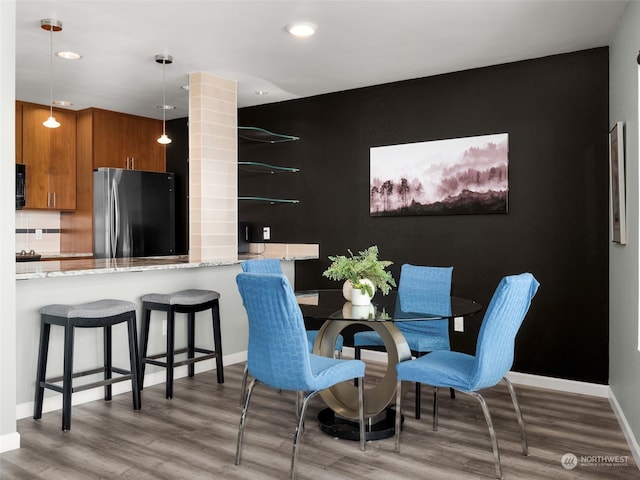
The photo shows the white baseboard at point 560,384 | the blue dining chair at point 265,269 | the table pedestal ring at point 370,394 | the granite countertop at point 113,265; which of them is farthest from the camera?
the white baseboard at point 560,384

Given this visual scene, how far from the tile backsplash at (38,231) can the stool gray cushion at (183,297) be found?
2752 millimetres

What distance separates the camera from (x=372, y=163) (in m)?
5.07

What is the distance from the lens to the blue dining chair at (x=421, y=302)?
3.59m

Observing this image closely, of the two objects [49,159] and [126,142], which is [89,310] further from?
[126,142]

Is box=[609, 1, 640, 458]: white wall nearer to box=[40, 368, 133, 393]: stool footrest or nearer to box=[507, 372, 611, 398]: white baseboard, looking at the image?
box=[507, 372, 611, 398]: white baseboard

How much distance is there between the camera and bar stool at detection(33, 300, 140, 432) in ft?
10.7

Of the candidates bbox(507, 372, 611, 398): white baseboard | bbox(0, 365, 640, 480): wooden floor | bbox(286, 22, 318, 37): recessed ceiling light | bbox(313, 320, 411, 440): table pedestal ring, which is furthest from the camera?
bbox(507, 372, 611, 398): white baseboard

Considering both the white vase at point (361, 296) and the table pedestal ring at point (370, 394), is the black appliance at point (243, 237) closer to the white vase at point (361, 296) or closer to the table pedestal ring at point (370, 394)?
the table pedestal ring at point (370, 394)

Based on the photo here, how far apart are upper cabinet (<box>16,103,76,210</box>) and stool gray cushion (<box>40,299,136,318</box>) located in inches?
115

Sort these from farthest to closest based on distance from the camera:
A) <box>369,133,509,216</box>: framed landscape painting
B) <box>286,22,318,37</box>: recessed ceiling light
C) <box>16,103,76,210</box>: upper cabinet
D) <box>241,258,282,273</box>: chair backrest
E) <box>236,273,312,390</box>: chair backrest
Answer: <box>16,103,76,210</box>: upper cabinet → <box>369,133,509,216</box>: framed landscape painting → <box>241,258,282,273</box>: chair backrest → <box>286,22,318,37</box>: recessed ceiling light → <box>236,273,312,390</box>: chair backrest

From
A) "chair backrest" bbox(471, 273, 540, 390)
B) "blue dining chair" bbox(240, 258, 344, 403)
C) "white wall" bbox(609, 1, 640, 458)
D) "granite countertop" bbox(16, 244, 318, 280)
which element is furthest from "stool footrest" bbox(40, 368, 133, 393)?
"white wall" bbox(609, 1, 640, 458)

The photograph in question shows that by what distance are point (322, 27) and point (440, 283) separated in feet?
6.05

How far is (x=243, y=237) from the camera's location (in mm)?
5816

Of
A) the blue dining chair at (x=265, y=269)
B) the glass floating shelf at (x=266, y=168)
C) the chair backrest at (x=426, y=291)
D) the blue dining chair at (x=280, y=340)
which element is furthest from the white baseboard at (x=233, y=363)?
the glass floating shelf at (x=266, y=168)
